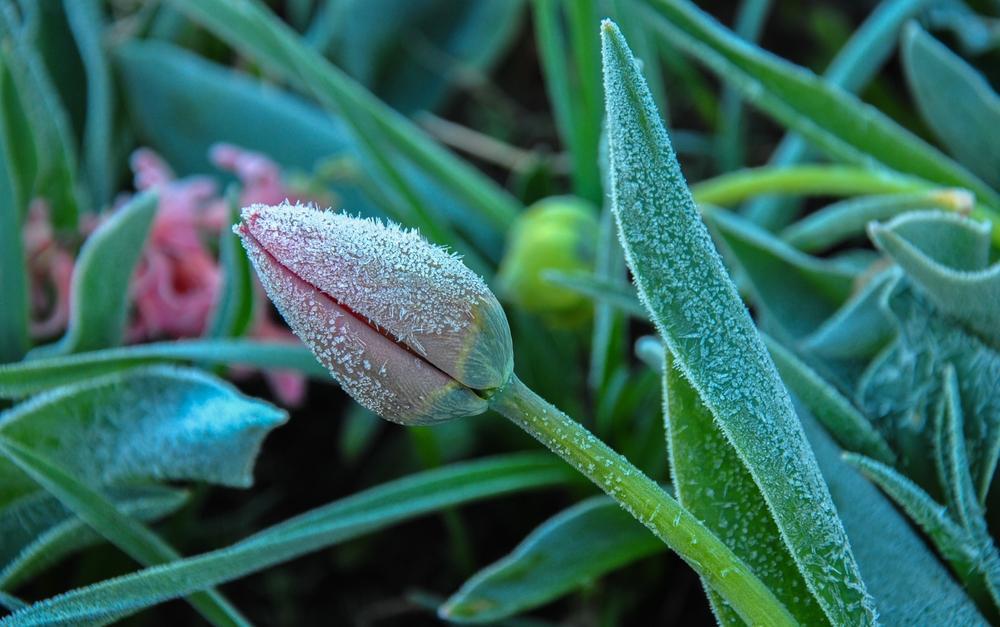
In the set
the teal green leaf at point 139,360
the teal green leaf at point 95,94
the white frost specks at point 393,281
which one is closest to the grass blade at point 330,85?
the teal green leaf at point 95,94

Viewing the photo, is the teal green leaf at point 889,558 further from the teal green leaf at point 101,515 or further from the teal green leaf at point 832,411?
the teal green leaf at point 101,515

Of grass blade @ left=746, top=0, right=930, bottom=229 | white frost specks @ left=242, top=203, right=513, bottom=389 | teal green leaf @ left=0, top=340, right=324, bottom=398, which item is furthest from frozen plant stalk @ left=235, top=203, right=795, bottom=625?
grass blade @ left=746, top=0, right=930, bottom=229

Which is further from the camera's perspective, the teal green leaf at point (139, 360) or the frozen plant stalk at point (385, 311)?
the teal green leaf at point (139, 360)

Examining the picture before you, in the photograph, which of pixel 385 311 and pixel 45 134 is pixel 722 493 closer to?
pixel 385 311

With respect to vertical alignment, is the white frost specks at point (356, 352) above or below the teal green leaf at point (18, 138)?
above

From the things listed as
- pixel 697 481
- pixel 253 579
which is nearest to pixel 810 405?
pixel 697 481

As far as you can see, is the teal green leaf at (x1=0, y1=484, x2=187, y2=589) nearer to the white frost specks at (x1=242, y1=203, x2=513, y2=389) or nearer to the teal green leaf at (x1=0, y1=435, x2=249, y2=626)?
the teal green leaf at (x1=0, y1=435, x2=249, y2=626)

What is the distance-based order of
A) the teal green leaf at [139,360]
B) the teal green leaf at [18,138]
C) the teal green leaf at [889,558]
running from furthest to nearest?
the teal green leaf at [18,138]
the teal green leaf at [139,360]
the teal green leaf at [889,558]
